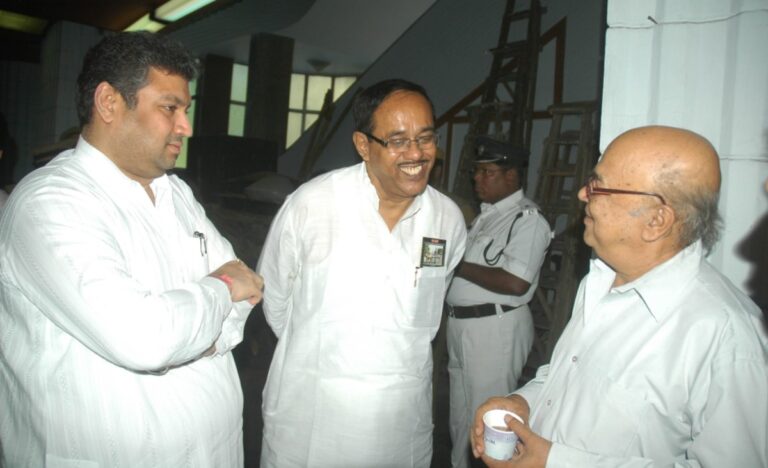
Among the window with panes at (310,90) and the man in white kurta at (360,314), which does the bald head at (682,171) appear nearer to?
the man in white kurta at (360,314)

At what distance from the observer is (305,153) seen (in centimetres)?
1209

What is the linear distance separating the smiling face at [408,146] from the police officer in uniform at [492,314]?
1.55 m

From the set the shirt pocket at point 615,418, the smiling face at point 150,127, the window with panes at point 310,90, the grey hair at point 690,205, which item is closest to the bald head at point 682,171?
the grey hair at point 690,205

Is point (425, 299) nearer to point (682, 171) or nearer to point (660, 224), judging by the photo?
point (660, 224)

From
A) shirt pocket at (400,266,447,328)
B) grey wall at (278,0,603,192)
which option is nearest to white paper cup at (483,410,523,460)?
shirt pocket at (400,266,447,328)

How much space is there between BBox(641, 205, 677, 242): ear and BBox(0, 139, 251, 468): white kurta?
125 cm

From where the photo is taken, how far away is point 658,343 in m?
1.35

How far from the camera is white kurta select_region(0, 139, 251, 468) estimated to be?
50.8 inches

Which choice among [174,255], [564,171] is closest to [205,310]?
[174,255]

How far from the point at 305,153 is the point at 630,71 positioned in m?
10.6

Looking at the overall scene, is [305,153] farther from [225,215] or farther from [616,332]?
[616,332]

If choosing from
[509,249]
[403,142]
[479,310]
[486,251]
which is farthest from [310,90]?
[403,142]

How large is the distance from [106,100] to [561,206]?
586 cm

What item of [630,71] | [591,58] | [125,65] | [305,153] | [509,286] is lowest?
[509,286]
